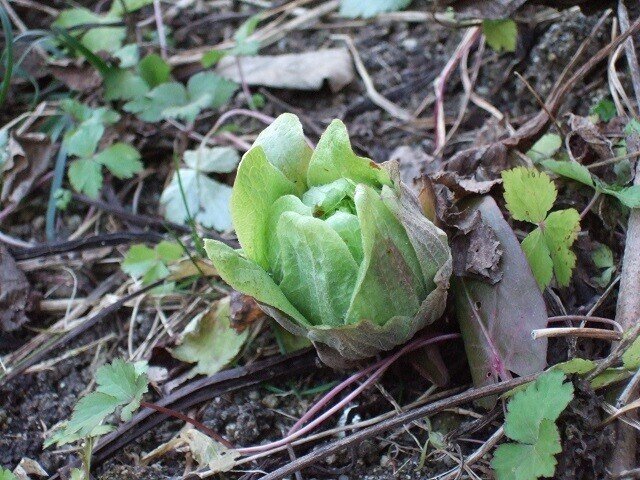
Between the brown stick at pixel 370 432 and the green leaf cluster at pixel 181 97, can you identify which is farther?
the green leaf cluster at pixel 181 97

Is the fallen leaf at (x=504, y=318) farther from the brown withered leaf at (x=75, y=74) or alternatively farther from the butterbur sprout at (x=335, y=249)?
the brown withered leaf at (x=75, y=74)

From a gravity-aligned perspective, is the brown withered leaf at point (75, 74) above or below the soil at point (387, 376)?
above

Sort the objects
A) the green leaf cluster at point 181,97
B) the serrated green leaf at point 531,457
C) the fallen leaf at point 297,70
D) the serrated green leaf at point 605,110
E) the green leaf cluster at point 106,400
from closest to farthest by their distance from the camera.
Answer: the serrated green leaf at point 531,457 < the green leaf cluster at point 106,400 < the serrated green leaf at point 605,110 < the green leaf cluster at point 181,97 < the fallen leaf at point 297,70

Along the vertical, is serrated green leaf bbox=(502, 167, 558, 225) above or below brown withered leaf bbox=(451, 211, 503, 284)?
above

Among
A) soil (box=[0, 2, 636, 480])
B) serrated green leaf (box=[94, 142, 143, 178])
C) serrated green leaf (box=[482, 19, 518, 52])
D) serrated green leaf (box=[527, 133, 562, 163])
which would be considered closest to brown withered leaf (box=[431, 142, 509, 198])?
serrated green leaf (box=[527, 133, 562, 163])

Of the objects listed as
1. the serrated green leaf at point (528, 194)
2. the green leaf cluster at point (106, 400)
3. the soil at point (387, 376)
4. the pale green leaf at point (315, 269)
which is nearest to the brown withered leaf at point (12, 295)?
the soil at point (387, 376)

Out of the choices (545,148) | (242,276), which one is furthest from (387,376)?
(545,148)

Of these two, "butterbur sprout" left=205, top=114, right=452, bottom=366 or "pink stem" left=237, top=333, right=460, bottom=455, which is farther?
"pink stem" left=237, top=333, right=460, bottom=455

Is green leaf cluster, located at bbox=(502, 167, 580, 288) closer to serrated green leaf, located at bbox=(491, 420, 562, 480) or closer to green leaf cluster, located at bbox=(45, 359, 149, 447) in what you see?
serrated green leaf, located at bbox=(491, 420, 562, 480)
